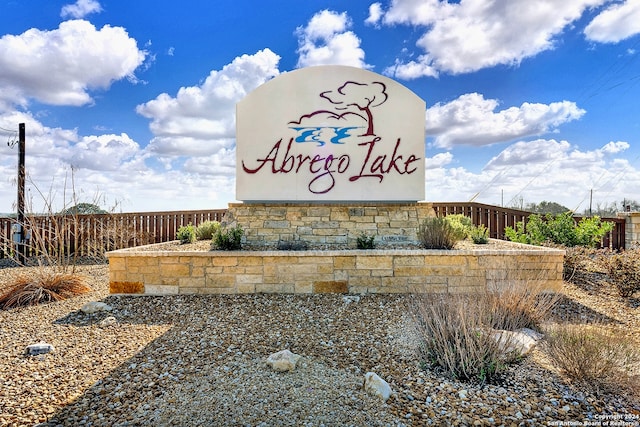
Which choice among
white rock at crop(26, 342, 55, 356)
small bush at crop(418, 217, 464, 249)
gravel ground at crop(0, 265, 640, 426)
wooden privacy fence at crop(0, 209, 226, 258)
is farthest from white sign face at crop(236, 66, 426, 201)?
wooden privacy fence at crop(0, 209, 226, 258)

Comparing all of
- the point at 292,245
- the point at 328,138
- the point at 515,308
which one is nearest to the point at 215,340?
the point at 292,245

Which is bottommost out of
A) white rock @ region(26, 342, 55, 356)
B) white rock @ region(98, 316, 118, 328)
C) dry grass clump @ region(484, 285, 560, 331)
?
white rock @ region(26, 342, 55, 356)

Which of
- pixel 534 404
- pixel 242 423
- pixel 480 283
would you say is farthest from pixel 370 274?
pixel 242 423

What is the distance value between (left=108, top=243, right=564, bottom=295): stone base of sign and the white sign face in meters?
2.09

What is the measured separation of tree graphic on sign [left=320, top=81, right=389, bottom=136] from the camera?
24.0 feet

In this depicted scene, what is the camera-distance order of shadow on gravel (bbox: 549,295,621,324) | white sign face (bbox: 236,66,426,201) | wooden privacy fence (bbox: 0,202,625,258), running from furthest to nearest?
wooden privacy fence (bbox: 0,202,625,258) < white sign face (bbox: 236,66,426,201) < shadow on gravel (bbox: 549,295,621,324)

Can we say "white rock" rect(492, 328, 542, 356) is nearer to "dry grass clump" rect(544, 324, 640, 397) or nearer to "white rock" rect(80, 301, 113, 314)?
"dry grass clump" rect(544, 324, 640, 397)

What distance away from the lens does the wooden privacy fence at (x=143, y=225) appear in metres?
9.90

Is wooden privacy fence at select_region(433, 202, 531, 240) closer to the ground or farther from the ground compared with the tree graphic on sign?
closer to the ground

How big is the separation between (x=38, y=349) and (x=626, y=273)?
794cm

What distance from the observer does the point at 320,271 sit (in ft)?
17.8

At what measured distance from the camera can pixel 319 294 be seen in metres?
5.36

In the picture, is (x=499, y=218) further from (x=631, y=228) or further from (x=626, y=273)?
(x=626, y=273)

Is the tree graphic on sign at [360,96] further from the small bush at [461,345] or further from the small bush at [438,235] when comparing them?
the small bush at [461,345]
